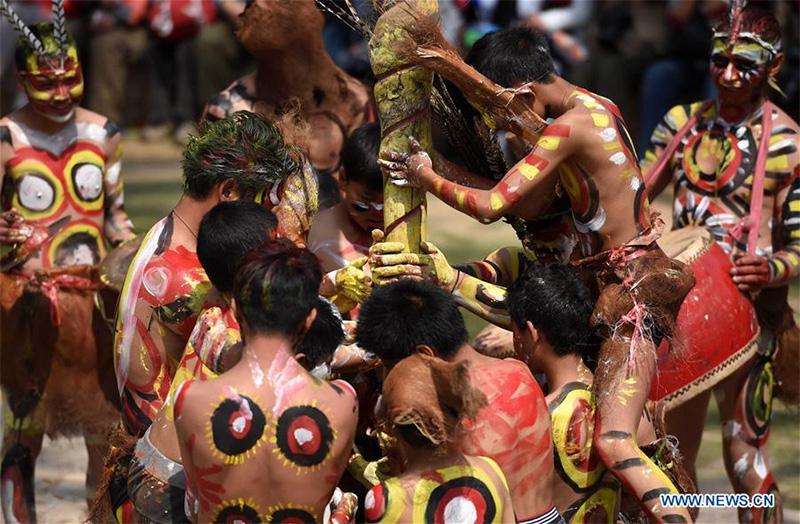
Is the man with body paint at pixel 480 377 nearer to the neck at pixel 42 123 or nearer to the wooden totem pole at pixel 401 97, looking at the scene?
the wooden totem pole at pixel 401 97

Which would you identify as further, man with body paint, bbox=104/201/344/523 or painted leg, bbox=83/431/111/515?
painted leg, bbox=83/431/111/515

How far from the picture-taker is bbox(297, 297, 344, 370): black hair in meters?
4.09

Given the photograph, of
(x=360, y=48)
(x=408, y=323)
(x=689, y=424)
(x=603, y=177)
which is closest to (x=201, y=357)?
(x=408, y=323)

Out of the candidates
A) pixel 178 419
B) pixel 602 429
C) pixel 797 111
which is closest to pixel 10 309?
pixel 178 419

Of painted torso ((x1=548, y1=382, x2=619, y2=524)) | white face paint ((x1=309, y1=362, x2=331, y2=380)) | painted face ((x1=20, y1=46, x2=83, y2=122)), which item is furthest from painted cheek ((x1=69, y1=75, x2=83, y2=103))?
painted torso ((x1=548, y1=382, x2=619, y2=524))

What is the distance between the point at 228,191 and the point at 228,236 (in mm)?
454

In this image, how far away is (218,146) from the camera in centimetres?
A: 452

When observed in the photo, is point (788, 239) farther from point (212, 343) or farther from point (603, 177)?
point (212, 343)

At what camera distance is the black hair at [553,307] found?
14.4 feet

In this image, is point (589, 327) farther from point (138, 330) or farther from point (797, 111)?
point (797, 111)

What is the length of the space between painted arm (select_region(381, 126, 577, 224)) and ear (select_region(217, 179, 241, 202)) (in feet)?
1.77

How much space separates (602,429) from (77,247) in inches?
121

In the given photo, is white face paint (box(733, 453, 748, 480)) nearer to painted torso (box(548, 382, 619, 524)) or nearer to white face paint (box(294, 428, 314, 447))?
painted torso (box(548, 382, 619, 524))

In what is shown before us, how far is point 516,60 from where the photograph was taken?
4590 millimetres
